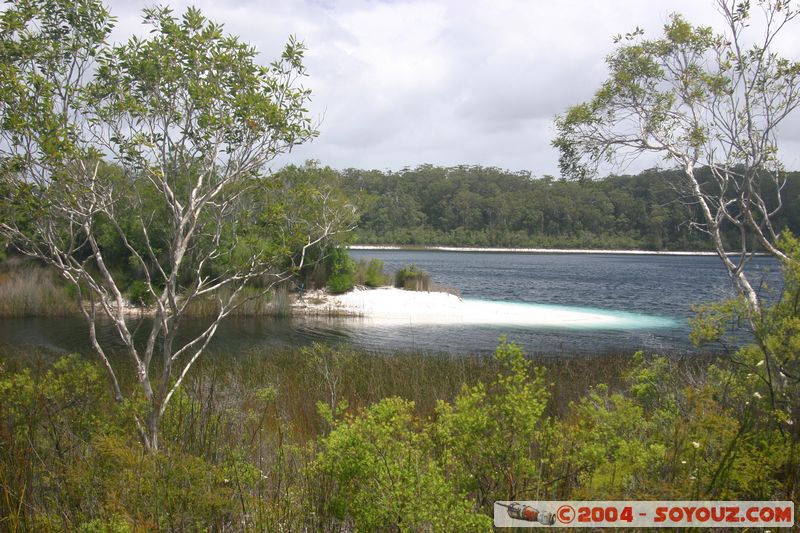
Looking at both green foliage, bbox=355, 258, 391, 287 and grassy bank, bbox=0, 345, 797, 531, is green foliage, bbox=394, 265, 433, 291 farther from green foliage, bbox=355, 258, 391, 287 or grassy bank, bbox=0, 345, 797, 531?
grassy bank, bbox=0, 345, 797, 531

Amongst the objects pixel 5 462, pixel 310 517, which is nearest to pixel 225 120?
pixel 5 462

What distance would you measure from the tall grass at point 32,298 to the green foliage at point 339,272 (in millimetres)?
11299

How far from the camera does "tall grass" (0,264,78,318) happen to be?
23.1 m

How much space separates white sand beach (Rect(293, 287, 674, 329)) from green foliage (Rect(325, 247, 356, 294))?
488 millimetres

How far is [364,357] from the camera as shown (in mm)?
14305

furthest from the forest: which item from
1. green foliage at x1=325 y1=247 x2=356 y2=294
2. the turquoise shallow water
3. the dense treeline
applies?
the dense treeline

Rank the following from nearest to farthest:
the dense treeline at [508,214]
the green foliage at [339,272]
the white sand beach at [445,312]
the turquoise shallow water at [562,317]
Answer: the turquoise shallow water at [562,317] < the white sand beach at [445,312] < the green foliage at [339,272] < the dense treeline at [508,214]

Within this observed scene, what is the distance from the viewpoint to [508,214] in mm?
124312

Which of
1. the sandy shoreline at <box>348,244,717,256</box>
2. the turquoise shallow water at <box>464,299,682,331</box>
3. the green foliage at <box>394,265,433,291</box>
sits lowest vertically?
the turquoise shallow water at <box>464,299,682,331</box>

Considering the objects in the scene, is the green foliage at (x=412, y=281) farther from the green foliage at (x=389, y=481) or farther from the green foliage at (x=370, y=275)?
the green foliage at (x=389, y=481)

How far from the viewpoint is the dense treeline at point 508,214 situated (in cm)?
11225

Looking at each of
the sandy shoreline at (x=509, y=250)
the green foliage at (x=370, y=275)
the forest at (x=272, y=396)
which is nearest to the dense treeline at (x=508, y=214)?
the sandy shoreline at (x=509, y=250)

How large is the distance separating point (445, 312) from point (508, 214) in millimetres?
100075

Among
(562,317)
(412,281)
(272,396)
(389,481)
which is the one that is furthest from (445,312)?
(389,481)
